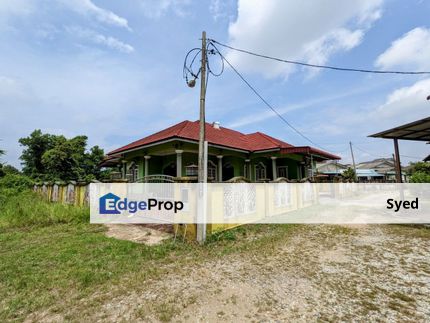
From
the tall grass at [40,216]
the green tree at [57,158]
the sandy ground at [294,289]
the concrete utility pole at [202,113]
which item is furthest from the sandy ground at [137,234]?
the green tree at [57,158]

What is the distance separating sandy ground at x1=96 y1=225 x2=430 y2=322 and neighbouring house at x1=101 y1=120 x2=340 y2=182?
21.4 feet

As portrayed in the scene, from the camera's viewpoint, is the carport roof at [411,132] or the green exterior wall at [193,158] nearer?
the carport roof at [411,132]

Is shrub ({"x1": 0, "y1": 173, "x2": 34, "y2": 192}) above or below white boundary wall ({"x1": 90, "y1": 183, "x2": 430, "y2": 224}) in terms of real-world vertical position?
above

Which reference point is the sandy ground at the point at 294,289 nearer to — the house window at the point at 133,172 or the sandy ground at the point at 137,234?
the sandy ground at the point at 137,234

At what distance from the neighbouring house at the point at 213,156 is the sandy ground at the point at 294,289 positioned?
6.52m

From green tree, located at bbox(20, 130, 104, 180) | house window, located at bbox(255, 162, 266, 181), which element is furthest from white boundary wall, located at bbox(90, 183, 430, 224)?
green tree, located at bbox(20, 130, 104, 180)

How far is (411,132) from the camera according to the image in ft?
28.1

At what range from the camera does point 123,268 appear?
392 centimetres

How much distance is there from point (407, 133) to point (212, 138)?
850 cm

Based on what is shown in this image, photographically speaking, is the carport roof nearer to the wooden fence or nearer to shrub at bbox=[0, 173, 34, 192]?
the wooden fence

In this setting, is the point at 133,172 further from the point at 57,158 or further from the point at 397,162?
the point at 397,162

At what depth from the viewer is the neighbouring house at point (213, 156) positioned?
10883mm

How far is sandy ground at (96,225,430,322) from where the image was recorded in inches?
102

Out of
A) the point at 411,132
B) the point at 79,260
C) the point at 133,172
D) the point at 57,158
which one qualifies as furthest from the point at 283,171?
the point at 57,158
